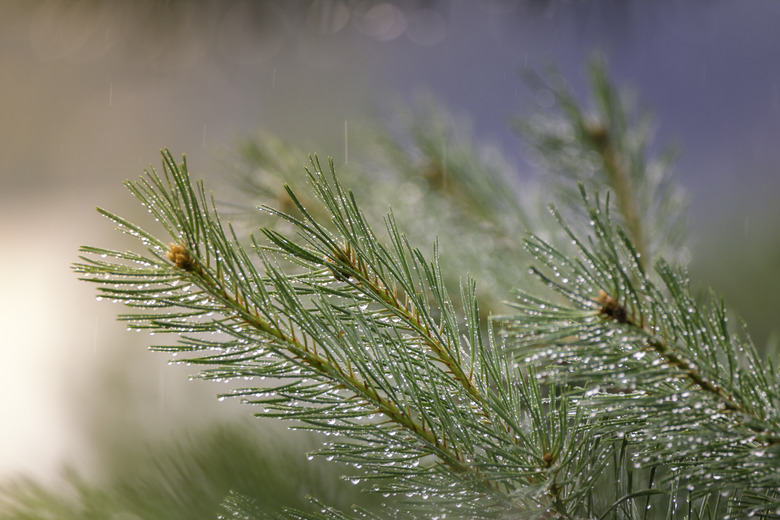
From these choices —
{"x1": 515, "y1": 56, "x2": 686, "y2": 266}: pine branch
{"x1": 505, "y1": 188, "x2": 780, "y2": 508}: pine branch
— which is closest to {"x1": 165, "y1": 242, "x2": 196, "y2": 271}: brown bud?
{"x1": 505, "y1": 188, "x2": 780, "y2": 508}: pine branch

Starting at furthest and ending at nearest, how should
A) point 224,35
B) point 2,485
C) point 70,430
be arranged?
point 70,430
point 224,35
point 2,485

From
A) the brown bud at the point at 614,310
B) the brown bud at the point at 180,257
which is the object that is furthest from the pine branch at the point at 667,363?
the brown bud at the point at 180,257

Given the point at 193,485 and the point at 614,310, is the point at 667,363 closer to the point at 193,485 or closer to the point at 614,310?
the point at 614,310

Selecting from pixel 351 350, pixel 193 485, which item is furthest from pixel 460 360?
pixel 193 485

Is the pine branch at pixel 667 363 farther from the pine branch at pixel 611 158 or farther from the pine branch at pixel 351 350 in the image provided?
the pine branch at pixel 611 158

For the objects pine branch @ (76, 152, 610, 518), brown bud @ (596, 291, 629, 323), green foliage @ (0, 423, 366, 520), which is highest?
brown bud @ (596, 291, 629, 323)

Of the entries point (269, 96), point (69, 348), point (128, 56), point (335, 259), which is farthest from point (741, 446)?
point (269, 96)

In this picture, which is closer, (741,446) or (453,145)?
(741,446)

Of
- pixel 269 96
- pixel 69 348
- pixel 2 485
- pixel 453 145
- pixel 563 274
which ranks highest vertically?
pixel 269 96

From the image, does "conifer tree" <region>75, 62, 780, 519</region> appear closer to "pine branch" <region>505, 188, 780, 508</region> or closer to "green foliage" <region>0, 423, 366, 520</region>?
"pine branch" <region>505, 188, 780, 508</region>

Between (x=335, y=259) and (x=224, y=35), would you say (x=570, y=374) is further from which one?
(x=224, y=35)

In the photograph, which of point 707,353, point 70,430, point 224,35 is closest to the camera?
point 707,353
